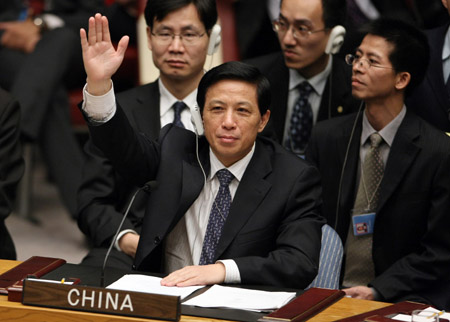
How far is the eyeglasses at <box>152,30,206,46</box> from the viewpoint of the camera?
3066mm

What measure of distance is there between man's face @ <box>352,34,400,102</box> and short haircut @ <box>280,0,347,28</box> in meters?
0.37

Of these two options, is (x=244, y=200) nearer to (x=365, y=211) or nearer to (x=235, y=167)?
(x=235, y=167)

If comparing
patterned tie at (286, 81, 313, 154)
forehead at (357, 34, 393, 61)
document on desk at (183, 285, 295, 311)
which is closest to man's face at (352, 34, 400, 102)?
forehead at (357, 34, 393, 61)

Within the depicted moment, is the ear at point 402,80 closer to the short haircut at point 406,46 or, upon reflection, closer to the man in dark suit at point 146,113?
the short haircut at point 406,46

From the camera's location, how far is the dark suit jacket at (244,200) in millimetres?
2381

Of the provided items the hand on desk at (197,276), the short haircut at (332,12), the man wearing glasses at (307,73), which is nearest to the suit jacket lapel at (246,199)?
the hand on desk at (197,276)

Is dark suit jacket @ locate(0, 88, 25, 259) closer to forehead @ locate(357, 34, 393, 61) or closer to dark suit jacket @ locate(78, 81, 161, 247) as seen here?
dark suit jacket @ locate(78, 81, 161, 247)

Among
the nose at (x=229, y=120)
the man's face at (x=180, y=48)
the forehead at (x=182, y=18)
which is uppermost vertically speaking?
the forehead at (x=182, y=18)

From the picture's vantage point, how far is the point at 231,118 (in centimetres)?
248

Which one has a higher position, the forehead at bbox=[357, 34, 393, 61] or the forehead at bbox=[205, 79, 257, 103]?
the forehead at bbox=[357, 34, 393, 61]

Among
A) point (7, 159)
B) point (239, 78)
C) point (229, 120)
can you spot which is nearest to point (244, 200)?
point (229, 120)

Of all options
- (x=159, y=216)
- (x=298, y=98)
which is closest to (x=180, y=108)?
(x=298, y=98)

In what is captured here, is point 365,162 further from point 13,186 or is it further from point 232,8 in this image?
point 232,8

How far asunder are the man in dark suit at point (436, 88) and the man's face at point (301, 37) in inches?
15.2
